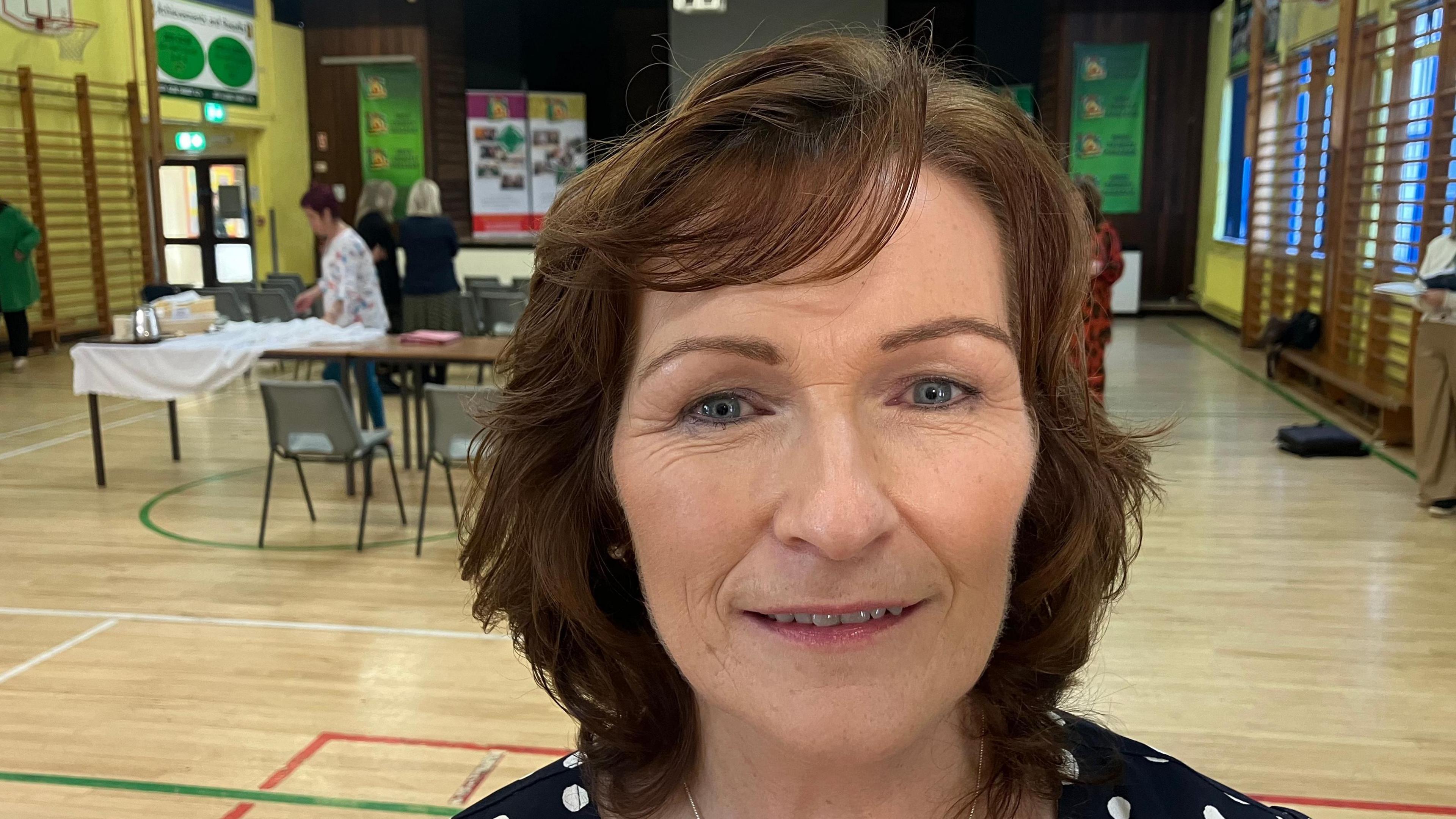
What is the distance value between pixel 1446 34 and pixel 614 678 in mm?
7016

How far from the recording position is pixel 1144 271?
46.3 feet

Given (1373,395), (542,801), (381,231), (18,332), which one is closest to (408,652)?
(542,801)

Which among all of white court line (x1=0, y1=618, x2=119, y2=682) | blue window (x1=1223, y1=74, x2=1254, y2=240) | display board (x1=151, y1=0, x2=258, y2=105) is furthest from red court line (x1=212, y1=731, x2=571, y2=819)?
blue window (x1=1223, y1=74, x2=1254, y2=240)

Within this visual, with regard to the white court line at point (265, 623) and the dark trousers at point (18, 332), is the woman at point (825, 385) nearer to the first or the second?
the white court line at point (265, 623)

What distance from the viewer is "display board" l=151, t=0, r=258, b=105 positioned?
12.3 m

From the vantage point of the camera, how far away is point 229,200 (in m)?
14.3

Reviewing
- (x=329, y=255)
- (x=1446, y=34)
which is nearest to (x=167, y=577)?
(x=329, y=255)

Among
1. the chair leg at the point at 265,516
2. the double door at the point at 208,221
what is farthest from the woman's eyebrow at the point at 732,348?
the double door at the point at 208,221

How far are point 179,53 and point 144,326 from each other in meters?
7.53

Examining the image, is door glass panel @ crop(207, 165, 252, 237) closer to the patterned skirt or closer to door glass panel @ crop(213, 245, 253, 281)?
door glass panel @ crop(213, 245, 253, 281)

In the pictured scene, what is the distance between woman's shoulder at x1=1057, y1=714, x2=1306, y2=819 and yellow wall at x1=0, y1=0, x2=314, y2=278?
1362 cm

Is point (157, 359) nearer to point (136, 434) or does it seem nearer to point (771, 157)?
point (136, 434)

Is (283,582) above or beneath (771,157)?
beneath

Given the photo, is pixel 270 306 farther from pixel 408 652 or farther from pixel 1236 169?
pixel 1236 169
